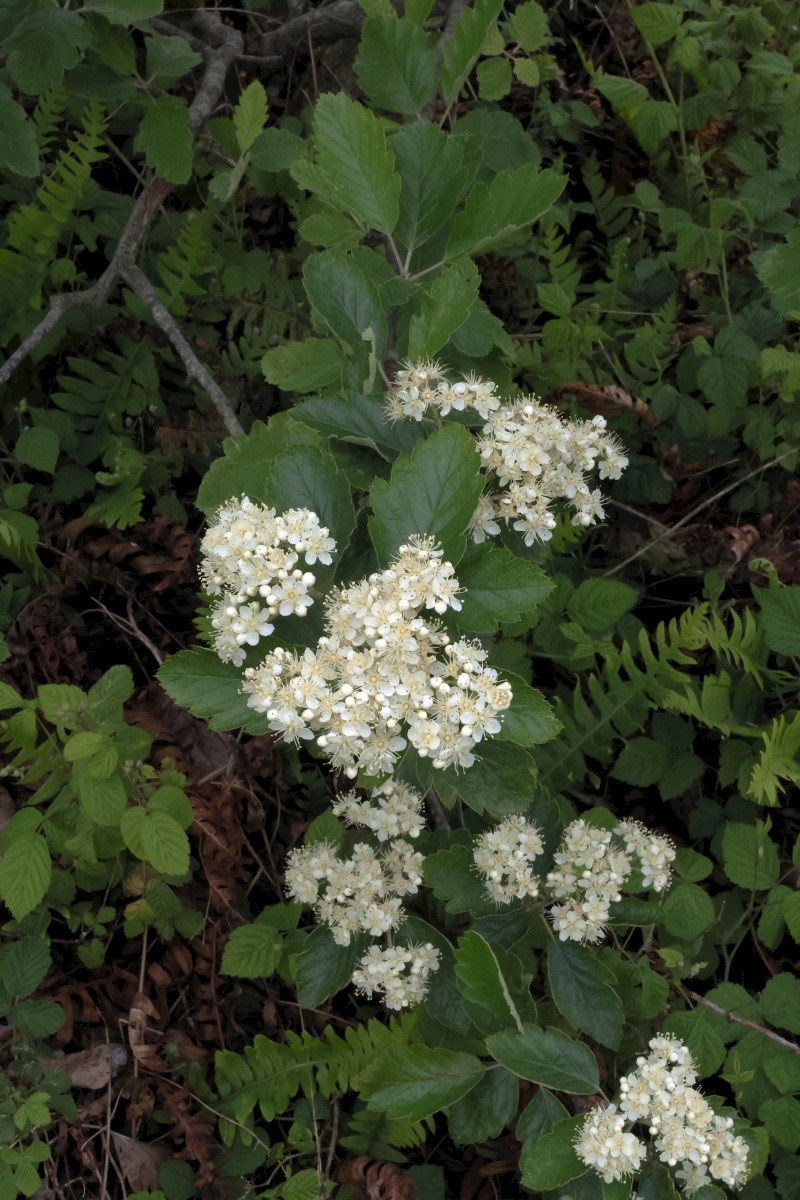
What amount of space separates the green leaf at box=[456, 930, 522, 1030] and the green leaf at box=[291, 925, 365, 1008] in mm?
459

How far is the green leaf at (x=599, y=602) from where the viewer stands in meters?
2.74

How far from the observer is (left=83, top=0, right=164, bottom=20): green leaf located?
7.84ft

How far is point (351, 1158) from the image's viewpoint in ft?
8.39

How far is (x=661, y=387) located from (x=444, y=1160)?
242cm

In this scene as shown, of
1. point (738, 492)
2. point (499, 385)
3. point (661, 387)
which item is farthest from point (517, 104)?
point (499, 385)

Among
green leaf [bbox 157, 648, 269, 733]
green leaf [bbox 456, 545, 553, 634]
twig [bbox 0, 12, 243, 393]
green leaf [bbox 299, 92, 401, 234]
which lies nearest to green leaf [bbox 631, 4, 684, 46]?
twig [bbox 0, 12, 243, 393]

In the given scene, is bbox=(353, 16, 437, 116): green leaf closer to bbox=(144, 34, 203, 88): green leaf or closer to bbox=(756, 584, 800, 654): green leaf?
bbox=(144, 34, 203, 88): green leaf

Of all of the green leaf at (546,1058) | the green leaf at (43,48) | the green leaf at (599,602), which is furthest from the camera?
the green leaf at (599,602)

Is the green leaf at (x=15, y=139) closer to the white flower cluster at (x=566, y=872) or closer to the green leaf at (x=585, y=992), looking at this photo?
the white flower cluster at (x=566, y=872)

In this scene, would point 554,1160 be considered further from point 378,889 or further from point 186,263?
point 186,263

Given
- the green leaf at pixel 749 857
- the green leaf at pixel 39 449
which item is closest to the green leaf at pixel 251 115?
the green leaf at pixel 39 449

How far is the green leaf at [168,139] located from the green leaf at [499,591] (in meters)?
1.53

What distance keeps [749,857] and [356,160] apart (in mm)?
1991

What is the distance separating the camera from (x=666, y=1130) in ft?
6.46
